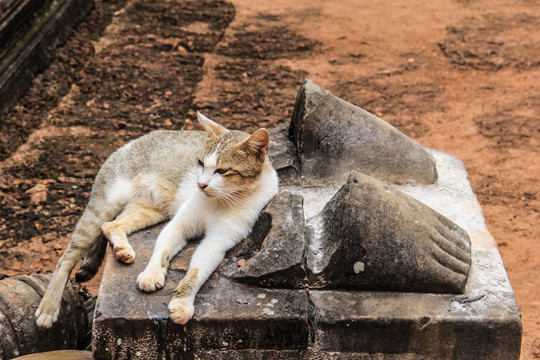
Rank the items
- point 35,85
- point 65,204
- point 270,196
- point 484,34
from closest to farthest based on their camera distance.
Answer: point 270,196 → point 65,204 → point 35,85 → point 484,34

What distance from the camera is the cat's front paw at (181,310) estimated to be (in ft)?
9.46

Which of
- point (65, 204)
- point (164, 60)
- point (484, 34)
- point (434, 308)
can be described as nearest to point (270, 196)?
point (434, 308)

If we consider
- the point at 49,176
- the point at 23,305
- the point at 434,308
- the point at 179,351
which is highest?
the point at 434,308

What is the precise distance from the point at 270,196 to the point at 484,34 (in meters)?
7.05

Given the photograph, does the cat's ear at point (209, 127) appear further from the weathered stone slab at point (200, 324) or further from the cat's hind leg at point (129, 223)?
the weathered stone slab at point (200, 324)

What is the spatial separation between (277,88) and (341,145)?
402cm

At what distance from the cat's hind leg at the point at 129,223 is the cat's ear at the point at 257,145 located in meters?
0.80

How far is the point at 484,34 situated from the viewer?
30.5 ft

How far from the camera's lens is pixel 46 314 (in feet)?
11.5

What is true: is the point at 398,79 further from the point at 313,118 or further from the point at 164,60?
the point at 313,118

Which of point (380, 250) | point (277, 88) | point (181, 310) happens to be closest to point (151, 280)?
point (181, 310)

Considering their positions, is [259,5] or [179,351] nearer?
[179,351]

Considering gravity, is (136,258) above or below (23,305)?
above

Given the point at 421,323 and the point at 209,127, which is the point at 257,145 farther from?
the point at 421,323
